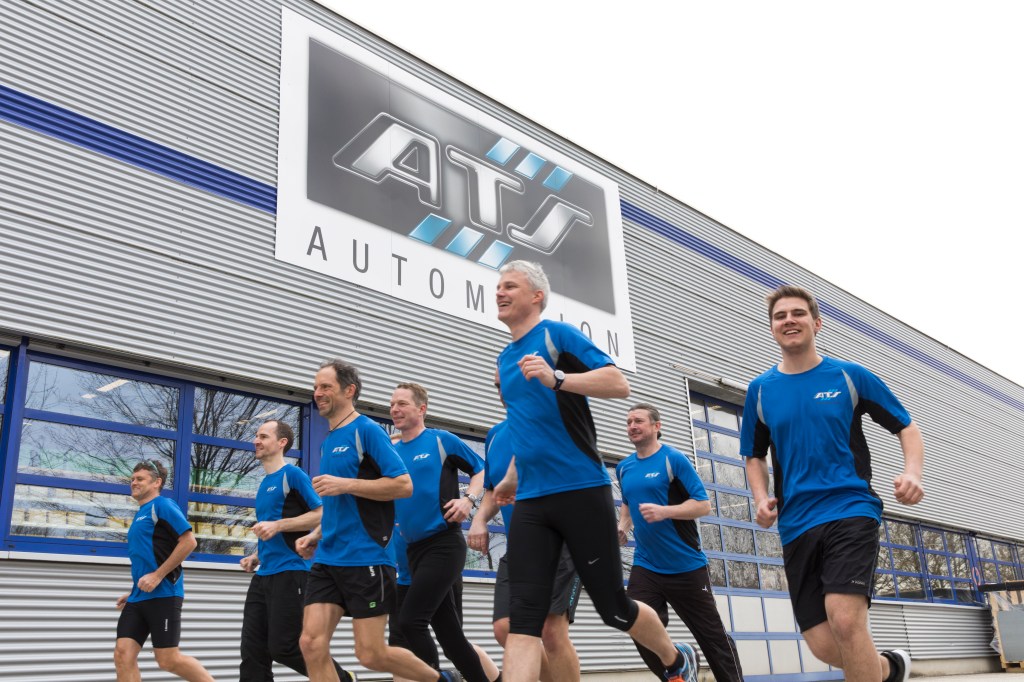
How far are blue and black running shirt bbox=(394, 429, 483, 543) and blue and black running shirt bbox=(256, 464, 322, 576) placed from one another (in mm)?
700

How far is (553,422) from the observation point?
179 inches

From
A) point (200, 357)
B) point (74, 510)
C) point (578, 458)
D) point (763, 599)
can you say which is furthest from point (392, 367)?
point (763, 599)

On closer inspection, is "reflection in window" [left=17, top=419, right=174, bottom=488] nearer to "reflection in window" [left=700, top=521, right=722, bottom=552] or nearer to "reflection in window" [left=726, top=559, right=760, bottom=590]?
"reflection in window" [left=700, top=521, right=722, bottom=552]

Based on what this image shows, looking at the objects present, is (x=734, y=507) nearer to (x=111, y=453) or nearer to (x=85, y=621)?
(x=111, y=453)

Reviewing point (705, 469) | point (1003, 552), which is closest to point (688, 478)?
point (705, 469)

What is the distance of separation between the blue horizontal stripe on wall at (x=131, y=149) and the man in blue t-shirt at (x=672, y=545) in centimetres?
518

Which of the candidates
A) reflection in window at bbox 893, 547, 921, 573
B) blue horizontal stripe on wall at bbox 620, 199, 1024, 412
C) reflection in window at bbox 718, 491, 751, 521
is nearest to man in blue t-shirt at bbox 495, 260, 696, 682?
reflection in window at bbox 718, 491, 751, 521

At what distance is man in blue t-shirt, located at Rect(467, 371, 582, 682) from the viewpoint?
5082mm

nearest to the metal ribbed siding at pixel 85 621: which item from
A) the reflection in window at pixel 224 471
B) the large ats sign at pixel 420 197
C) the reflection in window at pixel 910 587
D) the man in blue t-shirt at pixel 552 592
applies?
the reflection in window at pixel 224 471

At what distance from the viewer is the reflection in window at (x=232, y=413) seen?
356 inches

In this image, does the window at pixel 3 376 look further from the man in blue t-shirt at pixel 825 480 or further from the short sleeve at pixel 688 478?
the man in blue t-shirt at pixel 825 480

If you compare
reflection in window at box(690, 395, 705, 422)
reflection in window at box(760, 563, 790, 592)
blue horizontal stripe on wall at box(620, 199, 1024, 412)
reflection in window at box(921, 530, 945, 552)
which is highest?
blue horizontal stripe on wall at box(620, 199, 1024, 412)

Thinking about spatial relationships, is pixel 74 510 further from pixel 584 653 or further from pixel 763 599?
pixel 763 599

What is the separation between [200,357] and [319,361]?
4.76ft
